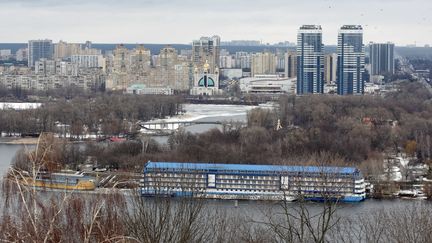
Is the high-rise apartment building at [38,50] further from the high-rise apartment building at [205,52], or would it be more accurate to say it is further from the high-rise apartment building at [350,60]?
the high-rise apartment building at [350,60]

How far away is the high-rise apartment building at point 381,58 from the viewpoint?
2838cm

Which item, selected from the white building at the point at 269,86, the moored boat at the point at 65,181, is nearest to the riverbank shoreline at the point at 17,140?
the moored boat at the point at 65,181

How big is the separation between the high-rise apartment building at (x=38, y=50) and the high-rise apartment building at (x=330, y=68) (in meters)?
14.5

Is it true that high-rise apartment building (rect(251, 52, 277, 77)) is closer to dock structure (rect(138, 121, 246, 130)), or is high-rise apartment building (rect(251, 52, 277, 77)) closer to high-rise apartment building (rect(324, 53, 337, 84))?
high-rise apartment building (rect(324, 53, 337, 84))

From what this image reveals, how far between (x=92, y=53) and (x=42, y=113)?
23.1 meters

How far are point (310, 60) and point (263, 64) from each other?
7.25 meters

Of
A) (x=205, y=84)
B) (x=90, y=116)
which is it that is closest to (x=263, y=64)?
(x=205, y=84)

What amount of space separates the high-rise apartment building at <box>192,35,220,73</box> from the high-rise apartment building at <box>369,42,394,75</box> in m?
4.73

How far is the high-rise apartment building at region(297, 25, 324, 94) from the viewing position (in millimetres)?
21578

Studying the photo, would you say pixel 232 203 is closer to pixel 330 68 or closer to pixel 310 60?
pixel 310 60

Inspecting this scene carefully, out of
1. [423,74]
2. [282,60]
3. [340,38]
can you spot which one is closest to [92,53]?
[282,60]

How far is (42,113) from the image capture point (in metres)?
14.1

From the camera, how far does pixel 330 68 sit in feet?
79.7

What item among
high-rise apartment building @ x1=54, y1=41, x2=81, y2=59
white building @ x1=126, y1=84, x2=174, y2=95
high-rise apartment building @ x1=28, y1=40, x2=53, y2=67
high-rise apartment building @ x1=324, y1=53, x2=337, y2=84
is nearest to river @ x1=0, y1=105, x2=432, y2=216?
white building @ x1=126, y1=84, x2=174, y2=95
